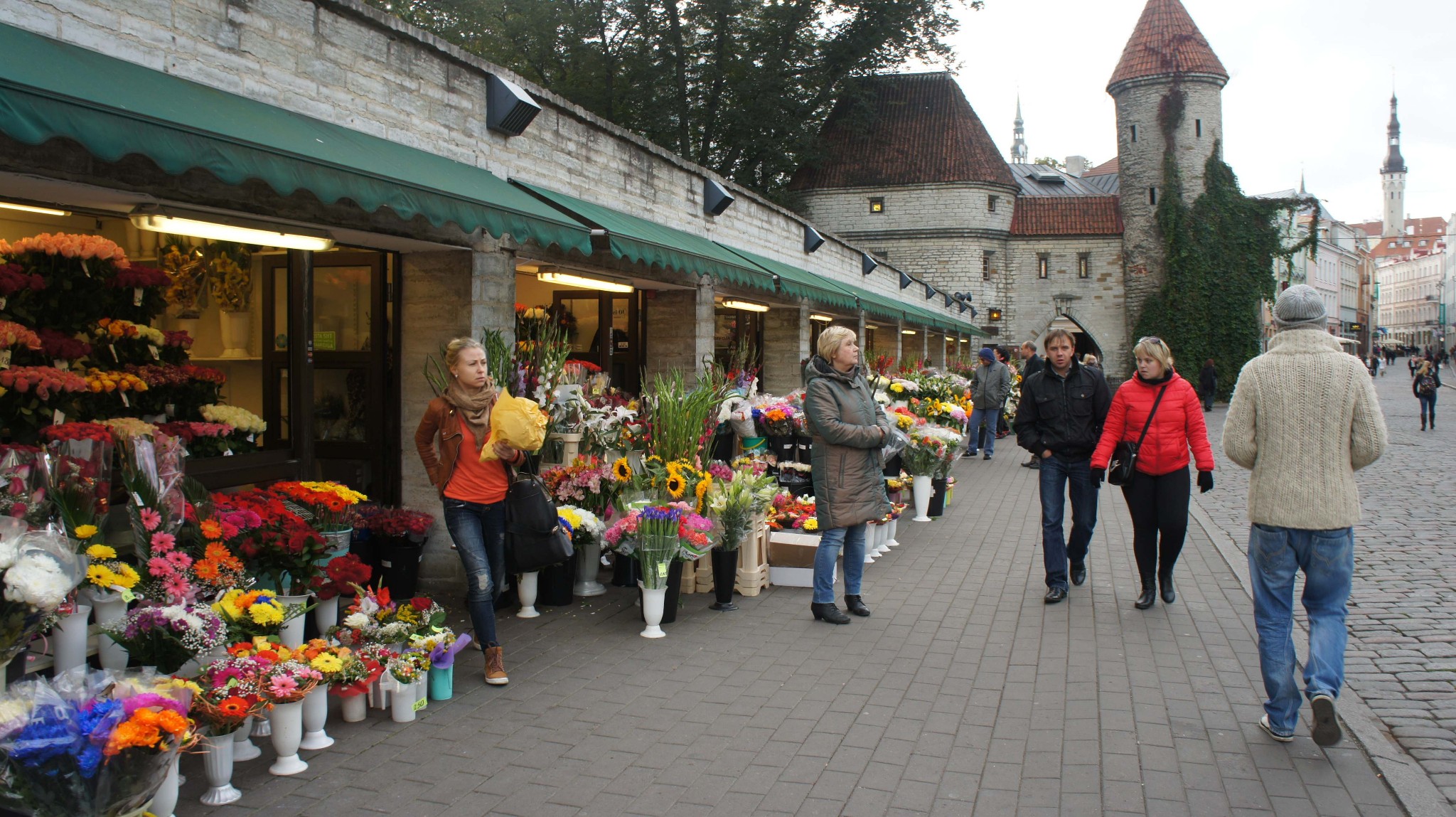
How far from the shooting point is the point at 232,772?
3.85 meters

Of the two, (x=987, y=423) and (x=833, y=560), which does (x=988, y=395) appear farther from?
(x=833, y=560)

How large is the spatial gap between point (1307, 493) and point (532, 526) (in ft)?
11.3

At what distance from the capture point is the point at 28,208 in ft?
16.5

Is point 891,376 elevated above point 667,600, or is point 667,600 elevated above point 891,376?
point 891,376

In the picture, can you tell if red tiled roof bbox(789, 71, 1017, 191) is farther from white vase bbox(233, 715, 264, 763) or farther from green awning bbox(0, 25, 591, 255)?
white vase bbox(233, 715, 264, 763)

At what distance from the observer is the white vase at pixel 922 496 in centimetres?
1020

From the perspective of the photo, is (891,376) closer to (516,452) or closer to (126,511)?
(516,452)

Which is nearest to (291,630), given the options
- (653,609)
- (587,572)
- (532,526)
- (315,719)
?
(315,719)

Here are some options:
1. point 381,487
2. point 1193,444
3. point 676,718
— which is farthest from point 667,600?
point 1193,444

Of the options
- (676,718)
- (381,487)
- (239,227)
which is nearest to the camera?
(676,718)

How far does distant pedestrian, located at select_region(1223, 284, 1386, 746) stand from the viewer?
415 centimetres

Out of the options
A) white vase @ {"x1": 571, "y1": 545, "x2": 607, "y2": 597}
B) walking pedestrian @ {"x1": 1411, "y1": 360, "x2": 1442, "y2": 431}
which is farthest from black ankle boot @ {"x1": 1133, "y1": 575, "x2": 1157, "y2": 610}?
walking pedestrian @ {"x1": 1411, "y1": 360, "x2": 1442, "y2": 431}

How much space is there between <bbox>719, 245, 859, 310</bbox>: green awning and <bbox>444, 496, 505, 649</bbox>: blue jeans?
6741 millimetres

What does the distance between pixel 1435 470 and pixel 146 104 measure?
1642 cm
